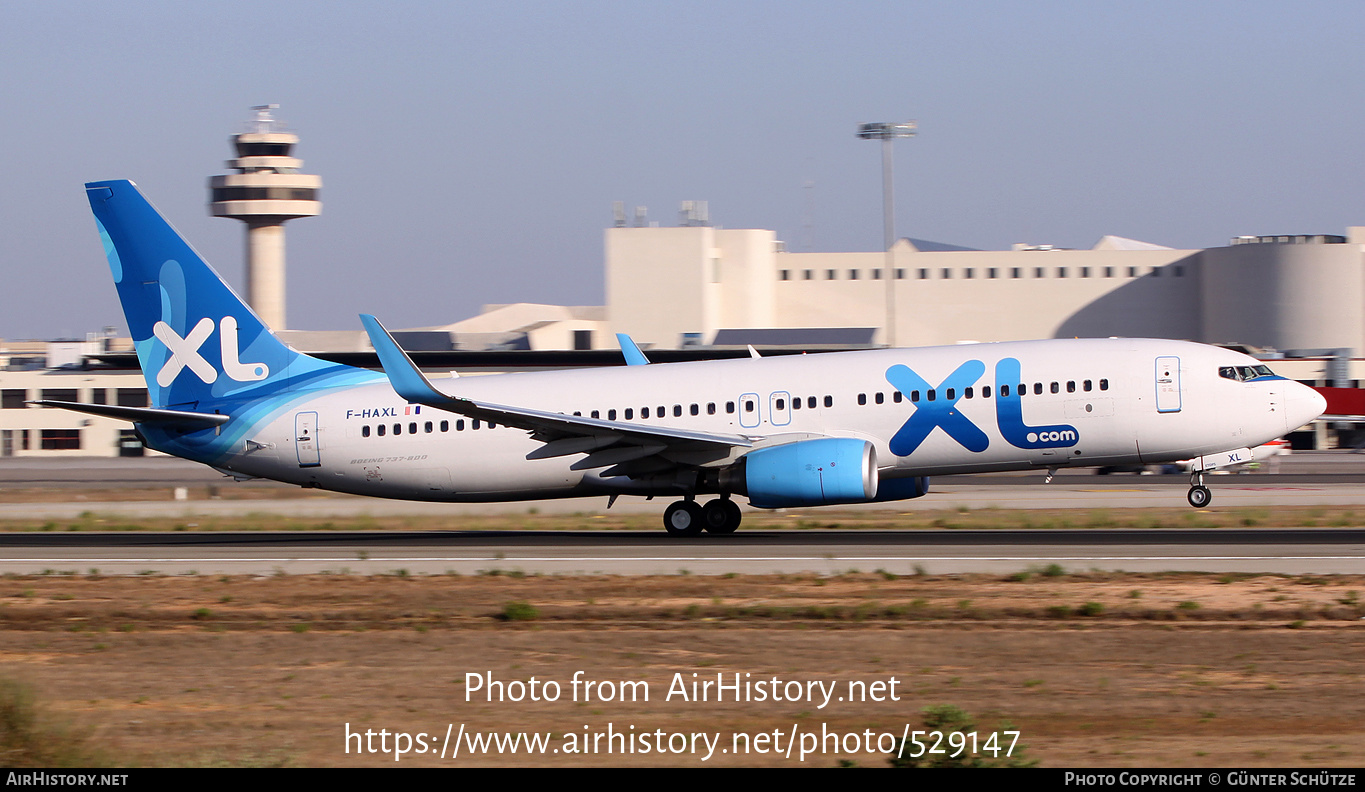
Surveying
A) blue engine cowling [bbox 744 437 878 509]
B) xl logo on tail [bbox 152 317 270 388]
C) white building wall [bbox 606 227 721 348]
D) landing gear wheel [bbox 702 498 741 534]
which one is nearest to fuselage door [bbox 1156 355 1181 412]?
blue engine cowling [bbox 744 437 878 509]

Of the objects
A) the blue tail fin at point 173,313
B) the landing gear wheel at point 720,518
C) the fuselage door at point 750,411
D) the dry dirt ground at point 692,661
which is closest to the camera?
the dry dirt ground at point 692,661

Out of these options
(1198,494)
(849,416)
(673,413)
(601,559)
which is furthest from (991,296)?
(601,559)

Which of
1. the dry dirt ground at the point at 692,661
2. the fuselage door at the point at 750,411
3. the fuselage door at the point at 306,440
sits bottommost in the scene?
the dry dirt ground at the point at 692,661

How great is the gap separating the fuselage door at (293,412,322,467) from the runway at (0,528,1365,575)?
1.81 meters

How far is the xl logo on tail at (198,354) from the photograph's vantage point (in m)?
28.7

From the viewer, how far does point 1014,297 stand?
118 meters

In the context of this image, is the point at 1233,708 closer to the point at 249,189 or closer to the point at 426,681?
the point at 426,681

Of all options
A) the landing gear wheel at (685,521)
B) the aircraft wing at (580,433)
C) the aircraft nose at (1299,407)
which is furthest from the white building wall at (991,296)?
the aircraft wing at (580,433)

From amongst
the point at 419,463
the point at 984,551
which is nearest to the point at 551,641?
the point at 984,551

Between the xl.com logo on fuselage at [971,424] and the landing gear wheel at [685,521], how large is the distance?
14.2ft

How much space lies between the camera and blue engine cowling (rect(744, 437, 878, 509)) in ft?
81.2

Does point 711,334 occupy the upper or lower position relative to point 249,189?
lower

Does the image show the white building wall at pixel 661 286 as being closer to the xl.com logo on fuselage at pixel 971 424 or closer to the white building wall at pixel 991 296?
the white building wall at pixel 991 296

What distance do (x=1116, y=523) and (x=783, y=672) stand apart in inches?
708
